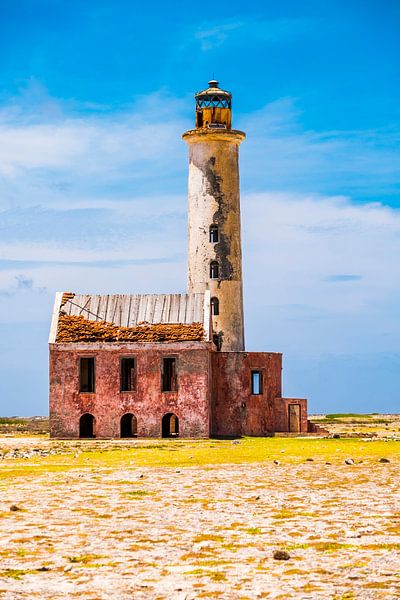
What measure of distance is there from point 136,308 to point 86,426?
5674 mm

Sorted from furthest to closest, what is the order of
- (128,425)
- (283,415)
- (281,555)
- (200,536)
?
(283,415) → (128,425) → (200,536) → (281,555)

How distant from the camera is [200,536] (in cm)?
1396

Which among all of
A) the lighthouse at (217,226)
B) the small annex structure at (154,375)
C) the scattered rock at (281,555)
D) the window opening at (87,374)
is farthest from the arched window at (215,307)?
the scattered rock at (281,555)

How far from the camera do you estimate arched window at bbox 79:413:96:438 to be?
4522cm

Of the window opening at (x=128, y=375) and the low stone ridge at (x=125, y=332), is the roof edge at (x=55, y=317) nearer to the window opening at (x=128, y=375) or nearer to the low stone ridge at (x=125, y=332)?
the low stone ridge at (x=125, y=332)

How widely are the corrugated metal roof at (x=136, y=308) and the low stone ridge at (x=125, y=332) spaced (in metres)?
0.34

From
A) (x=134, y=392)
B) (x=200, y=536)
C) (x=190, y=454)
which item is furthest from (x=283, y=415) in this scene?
(x=200, y=536)

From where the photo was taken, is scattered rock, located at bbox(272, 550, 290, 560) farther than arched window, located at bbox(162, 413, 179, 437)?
No

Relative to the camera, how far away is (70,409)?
44.5 metres

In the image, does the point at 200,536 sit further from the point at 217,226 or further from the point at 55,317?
the point at 217,226

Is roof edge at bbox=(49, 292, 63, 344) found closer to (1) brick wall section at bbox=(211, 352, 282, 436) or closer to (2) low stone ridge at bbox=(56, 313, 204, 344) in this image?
(2) low stone ridge at bbox=(56, 313, 204, 344)

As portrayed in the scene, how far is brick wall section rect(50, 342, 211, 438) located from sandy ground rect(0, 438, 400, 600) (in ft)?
67.4

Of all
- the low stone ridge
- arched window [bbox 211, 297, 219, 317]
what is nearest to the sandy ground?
the low stone ridge

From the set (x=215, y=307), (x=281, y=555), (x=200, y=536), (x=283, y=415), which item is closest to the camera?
(x=281, y=555)
